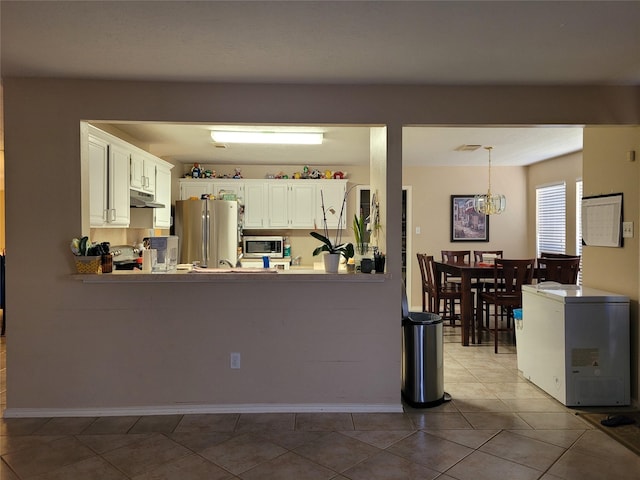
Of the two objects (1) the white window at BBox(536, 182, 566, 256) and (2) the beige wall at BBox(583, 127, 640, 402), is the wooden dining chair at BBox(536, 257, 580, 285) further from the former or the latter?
(1) the white window at BBox(536, 182, 566, 256)

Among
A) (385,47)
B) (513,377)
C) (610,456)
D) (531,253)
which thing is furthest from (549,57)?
(531,253)

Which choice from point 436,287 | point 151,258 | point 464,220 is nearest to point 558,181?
point 464,220

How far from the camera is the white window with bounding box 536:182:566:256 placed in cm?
610

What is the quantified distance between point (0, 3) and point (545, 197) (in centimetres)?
662

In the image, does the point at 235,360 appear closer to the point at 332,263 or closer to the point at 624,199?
the point at 332,263

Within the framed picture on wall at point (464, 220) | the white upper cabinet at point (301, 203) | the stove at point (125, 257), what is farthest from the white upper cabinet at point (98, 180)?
the framed picture on wall at point (464, 220)

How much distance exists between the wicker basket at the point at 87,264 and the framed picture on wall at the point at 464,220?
5.40 metres

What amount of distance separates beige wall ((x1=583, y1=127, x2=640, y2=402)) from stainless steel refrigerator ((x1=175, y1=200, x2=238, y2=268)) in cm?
401

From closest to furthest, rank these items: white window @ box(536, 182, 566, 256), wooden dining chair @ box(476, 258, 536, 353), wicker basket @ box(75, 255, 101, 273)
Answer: wicker basket @ box(75, 255, 101, 273) < wooden dining chair @ box(476, 258, 536, 353) < white window @ box(536, 182, 566, 256)

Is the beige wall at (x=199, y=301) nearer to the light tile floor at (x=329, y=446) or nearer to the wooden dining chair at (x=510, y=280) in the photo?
the light tile floor at (x=329, y=446)

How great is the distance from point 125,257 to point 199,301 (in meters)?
1.69

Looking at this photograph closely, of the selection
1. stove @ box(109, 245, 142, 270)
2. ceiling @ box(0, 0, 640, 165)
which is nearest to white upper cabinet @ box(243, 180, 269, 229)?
stove @ box(109, 245, 142, 270)

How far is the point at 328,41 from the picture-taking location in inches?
92.7

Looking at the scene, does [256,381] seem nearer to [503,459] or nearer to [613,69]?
[503,459]
